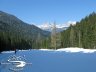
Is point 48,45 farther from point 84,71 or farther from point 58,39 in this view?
point 84,71

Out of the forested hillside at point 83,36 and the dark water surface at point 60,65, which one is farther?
the forested hillside at point 83,36

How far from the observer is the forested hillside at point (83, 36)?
148750 mm

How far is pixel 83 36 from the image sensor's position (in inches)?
6265

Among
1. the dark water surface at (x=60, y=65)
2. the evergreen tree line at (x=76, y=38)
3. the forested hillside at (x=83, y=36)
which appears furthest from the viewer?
the evergreen tree line at (x=76, y=38)

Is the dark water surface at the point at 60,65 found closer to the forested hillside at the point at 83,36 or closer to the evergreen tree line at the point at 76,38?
the evergreen tree line at the point at 76,38

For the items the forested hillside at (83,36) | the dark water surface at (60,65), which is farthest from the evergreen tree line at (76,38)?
the dark water surface at (60,65)

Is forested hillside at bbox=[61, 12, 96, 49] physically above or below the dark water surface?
above

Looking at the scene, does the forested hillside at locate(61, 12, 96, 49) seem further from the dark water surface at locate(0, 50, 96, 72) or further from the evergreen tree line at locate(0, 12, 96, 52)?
the dark water surface at locate(0, 50, 96, 72)

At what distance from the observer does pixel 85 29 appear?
527 ft

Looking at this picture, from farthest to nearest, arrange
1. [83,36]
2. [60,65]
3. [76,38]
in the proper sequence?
[76,38] → [83,36] → [60,65]

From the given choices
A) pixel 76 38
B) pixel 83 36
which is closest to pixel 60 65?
pixel 83 36

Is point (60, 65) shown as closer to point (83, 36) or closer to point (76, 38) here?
point (83, 36)

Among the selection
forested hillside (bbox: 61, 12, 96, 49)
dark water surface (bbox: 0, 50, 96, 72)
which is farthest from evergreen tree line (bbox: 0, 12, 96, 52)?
dark water surface (bbox: 0, 50, 96, 72)

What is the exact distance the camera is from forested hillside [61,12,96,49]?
488 ft
